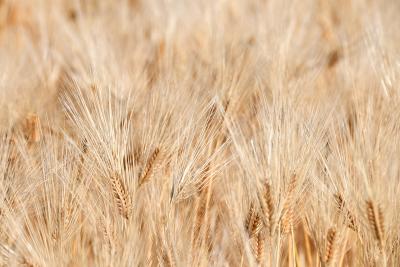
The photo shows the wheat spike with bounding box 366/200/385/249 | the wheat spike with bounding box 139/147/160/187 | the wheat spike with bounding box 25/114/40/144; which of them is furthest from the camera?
the wheat spike with bounding box 25/114/40/144

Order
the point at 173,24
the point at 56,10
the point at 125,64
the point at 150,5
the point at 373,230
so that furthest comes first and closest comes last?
the point at 56,10, the point at 150,5, the point at 173,24, the point at 125,64, the point at 373,230

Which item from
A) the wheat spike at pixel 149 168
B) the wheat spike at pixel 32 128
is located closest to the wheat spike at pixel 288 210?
the wheat spike at pixel 149 168

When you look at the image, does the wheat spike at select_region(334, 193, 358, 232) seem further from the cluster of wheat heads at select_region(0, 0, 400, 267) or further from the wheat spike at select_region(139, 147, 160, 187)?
the wheat spike at select_region(139, 147, 160, 187)

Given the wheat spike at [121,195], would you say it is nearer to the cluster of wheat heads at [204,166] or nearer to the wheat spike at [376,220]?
the cluster of wheat heads at [204,166]

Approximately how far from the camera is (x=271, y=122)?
3.79 ft

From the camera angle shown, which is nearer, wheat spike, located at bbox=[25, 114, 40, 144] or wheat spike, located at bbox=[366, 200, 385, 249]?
wheat spike, located at bbox=[366, 200, 385, 249]

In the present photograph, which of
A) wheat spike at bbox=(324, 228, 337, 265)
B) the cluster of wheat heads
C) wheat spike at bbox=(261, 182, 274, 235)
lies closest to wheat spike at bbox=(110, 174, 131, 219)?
the cluster of wheat heads

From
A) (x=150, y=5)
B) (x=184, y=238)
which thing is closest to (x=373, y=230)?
(x=184, y=238)

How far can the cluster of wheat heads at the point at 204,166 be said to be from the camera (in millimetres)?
1103

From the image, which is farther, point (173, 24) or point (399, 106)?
point (173, 24)

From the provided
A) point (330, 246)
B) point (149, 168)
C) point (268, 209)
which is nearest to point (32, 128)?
point (149, 168)

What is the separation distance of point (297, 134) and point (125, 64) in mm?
735

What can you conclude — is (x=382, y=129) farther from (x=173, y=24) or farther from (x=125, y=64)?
(x=173, y=24)

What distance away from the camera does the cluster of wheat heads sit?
43.4 inches
